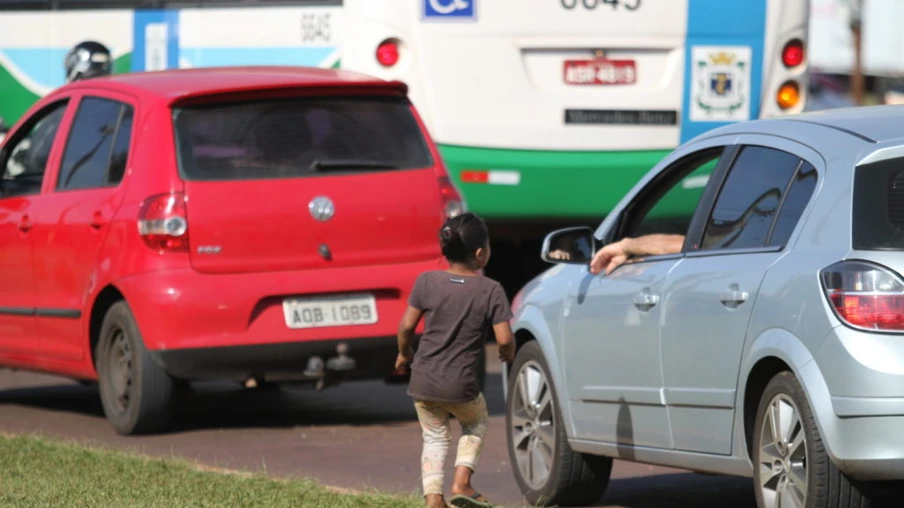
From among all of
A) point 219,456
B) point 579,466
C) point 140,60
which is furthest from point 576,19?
point 579,466

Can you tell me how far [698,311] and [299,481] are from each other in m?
1.90

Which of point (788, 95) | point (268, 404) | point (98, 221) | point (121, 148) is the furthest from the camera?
point (788, 95)

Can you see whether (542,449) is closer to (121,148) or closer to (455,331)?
(455,331)

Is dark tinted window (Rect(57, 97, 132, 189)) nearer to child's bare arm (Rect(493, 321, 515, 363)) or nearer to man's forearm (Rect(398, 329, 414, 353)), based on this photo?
man's forearm (Rect(398, 329, 414, 353))

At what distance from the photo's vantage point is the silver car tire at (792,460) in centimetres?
589

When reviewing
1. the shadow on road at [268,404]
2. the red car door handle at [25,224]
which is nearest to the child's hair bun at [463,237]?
the shadow on road at [268,404]

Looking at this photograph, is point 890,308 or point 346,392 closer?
point 890,308

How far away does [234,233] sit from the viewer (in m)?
9.74

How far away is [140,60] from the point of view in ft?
50.3

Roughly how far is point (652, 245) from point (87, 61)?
7270 millimetres

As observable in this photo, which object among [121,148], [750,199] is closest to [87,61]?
[121,148]

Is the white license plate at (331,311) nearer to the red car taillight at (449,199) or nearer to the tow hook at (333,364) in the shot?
the tow hook at (333,364)

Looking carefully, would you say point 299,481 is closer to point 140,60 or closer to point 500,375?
point 500,375

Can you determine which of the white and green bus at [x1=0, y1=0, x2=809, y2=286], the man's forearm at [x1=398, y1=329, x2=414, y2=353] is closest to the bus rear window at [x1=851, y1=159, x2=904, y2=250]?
the man's forearm at [x1=398, y1=329, x2=414, y2=353]
